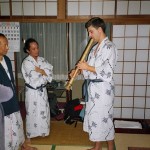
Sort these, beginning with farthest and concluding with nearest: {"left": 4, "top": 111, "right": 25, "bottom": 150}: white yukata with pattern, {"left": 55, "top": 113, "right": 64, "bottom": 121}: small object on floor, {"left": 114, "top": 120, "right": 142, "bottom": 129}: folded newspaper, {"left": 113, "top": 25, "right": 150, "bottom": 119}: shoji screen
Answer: {"left": 55, "top": 113, "right": 64, "bottom": 121}: small object on floor
{"left": 113, "top": 25, "right": 150, "bottom": 119}: shoji screen
{"left": 114, "top": 120, "right": 142, "bottom": 129}: folded newspaper
{"left": 4, "top": 111, "right": 25, "bottom": 150}: white yukata with pattern

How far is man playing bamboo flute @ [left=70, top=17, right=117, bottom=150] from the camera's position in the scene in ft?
10.5

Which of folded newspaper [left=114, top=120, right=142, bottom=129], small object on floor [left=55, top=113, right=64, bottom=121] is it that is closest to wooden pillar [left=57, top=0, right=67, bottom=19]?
small object on floor [left=55, top=113, right=64, bottom=121]

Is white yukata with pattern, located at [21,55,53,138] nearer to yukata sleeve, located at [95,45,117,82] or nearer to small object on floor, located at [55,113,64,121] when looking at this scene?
small object on floor, located at [55,113,64,121]

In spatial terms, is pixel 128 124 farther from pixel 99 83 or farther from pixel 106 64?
pixel 106 64

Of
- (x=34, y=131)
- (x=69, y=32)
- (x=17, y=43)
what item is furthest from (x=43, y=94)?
(x=69, y=32)

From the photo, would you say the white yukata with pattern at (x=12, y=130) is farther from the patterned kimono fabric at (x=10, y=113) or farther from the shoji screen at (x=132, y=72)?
the shoji screen at (x=132, y=72)

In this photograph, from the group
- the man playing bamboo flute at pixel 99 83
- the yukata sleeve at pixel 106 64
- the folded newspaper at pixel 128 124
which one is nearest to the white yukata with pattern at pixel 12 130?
the man playing bamboo flute at pixel 99 83

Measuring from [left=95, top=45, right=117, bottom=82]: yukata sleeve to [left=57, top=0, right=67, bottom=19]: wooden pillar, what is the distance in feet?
5.59

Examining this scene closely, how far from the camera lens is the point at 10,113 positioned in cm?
312

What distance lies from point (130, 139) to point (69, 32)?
9.75 feet

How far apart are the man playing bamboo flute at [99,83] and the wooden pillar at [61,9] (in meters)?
1.43

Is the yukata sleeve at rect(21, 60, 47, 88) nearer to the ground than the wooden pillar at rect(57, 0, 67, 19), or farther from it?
nearer to the ground

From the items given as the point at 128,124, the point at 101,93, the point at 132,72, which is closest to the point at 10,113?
the point at 101,93

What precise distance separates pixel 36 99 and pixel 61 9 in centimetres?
183
